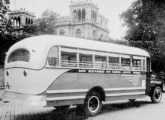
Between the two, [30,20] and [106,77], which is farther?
[30,20]

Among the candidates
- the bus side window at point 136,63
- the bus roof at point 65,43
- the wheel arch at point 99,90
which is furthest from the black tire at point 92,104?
the bus side window at point 136,63

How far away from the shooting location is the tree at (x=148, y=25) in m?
29.4

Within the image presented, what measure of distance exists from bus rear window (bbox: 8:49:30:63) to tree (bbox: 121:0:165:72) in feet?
70.0

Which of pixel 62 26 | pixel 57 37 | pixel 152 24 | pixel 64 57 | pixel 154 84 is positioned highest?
pixel 62 26

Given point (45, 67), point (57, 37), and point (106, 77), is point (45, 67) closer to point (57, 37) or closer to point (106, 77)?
point (57, 37)

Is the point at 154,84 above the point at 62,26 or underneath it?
underneath

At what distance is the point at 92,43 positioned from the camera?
1057 cm

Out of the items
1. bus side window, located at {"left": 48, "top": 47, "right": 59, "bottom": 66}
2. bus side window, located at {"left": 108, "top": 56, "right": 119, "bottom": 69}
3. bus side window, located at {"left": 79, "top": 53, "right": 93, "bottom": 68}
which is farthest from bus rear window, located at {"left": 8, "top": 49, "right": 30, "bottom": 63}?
bus side window, located at {"left": 108, "top": 56, "right": 119, "bottom": 69}

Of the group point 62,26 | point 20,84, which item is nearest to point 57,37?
point 20,84

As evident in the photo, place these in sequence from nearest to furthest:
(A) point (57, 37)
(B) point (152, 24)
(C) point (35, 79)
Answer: (C) point (35, 79) → (A) point (57, 37) → (B) point (152, 24)

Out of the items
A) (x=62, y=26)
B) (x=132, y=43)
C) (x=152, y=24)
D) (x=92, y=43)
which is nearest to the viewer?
(x=92, y=43)

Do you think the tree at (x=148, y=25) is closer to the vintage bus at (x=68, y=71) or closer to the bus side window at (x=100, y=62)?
the vintage bus at (x=68, y=71)

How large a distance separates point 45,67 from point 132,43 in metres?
22.6

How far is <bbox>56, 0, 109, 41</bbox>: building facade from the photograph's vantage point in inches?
2766
